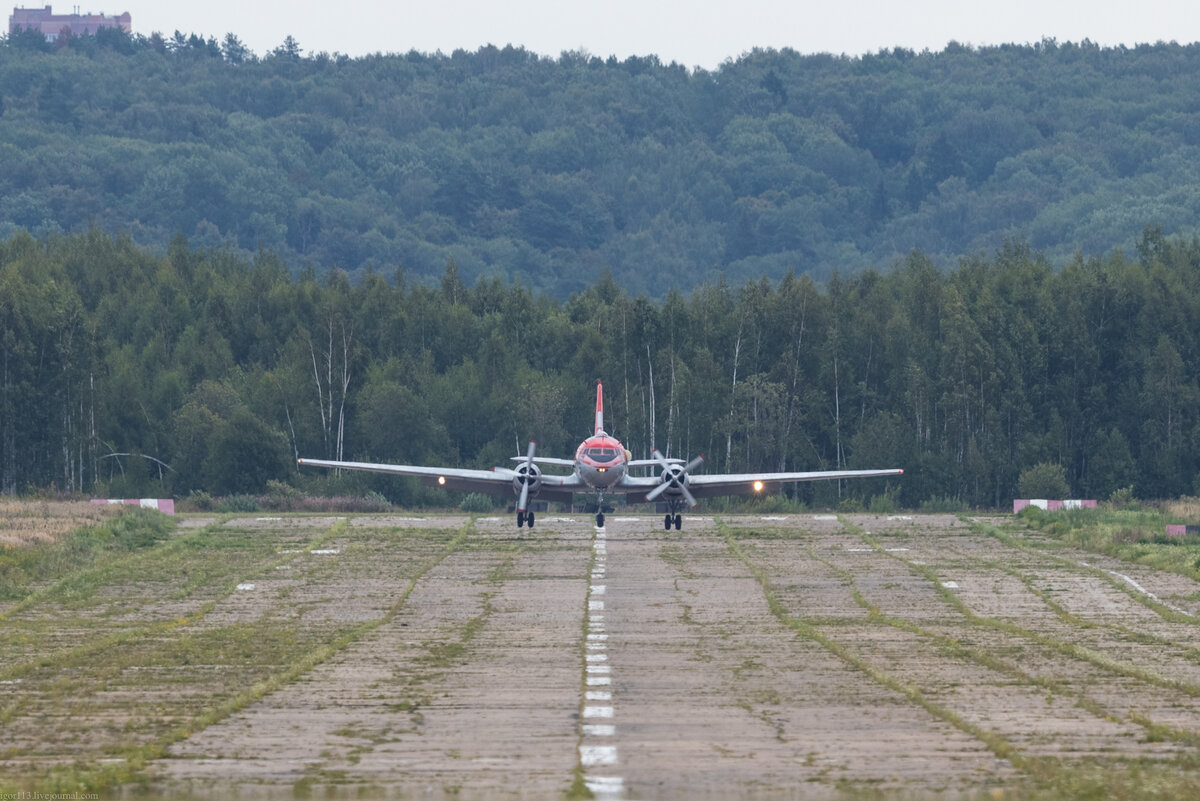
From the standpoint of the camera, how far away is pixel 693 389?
85000mm

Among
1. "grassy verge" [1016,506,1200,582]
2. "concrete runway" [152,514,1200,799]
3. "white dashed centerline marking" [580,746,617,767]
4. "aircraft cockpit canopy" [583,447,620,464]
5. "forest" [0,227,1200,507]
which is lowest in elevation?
"concrete runway" [152,514,1200,799]

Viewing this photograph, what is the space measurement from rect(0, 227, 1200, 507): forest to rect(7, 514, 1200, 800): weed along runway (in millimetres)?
42742

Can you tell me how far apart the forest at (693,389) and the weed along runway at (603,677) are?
4274 cm

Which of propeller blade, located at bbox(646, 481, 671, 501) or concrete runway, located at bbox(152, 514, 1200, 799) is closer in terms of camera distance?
concrete runway, located at bbox(152, 514, 1200, 799)

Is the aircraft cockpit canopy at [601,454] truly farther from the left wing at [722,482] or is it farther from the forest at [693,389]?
the forest at [693,389]

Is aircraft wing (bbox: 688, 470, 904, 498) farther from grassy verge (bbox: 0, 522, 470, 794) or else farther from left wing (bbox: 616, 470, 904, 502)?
grassy verge (bbox: 0, 522, 470, 794)

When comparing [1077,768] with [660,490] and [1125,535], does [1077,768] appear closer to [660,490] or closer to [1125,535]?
[1125,535]

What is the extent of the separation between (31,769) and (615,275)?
600 ft

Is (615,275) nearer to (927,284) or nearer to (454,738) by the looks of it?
(927,284)

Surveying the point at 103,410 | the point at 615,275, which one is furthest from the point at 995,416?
the point at 615,275

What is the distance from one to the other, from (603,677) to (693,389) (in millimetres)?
65152

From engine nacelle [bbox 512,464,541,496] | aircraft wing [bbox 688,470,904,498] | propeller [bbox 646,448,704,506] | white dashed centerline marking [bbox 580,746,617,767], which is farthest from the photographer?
aircraft wing [bbox 688,470,904,498]

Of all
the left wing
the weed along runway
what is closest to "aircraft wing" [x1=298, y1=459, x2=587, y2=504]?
the left wing

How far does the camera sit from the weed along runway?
45.5 ft
